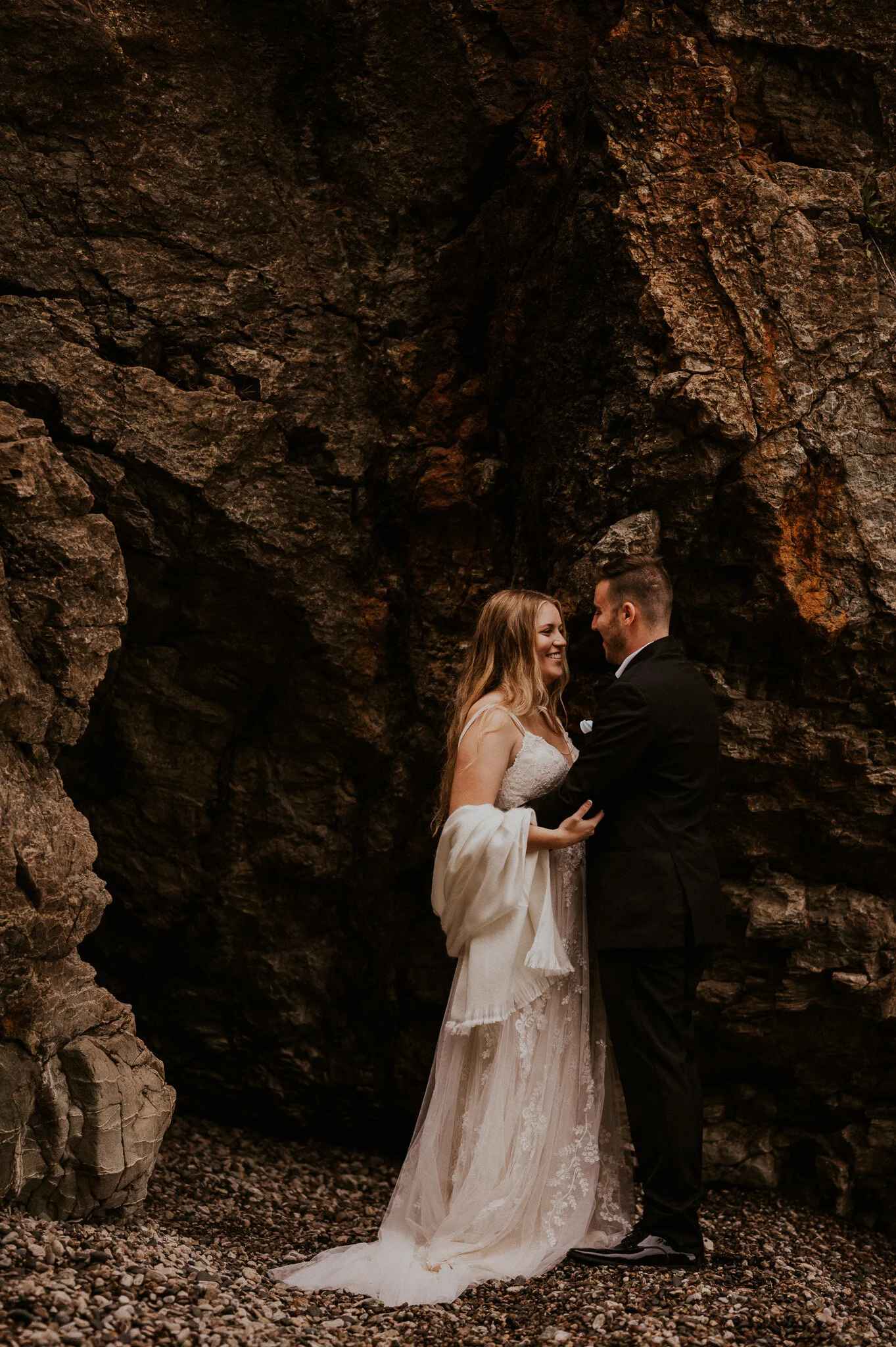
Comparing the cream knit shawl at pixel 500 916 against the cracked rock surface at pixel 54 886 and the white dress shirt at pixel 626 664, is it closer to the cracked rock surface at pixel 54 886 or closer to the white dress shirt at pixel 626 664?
the white dress shirt at pixel 626 664

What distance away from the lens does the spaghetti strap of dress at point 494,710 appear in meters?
5.36

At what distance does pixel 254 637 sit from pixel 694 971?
9.84 feet

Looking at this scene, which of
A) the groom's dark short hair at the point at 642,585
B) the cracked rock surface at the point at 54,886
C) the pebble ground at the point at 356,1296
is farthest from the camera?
the groom's dark short hair at the point at 642,585

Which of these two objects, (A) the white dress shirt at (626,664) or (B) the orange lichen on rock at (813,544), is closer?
(A) the white dress shirt at (626,664)

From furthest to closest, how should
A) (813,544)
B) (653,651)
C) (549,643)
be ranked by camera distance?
(813,544), (549,643), (653,651)

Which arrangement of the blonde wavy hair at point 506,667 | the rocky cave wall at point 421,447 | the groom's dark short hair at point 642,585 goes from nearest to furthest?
the groom's dark short hair at point 642,585, the blonde wavy hair at point 506,667, the rocky cave wall at point 421,447

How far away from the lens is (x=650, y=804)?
5062 millimetres

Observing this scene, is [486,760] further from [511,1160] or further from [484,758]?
[511,1160]

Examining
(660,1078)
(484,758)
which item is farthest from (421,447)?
(660,1078)

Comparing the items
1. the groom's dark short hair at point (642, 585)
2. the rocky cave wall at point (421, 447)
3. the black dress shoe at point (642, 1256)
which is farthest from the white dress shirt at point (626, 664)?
the black dress shoe at point (642, 1256)

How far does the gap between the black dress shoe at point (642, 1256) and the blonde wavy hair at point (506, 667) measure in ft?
6.77

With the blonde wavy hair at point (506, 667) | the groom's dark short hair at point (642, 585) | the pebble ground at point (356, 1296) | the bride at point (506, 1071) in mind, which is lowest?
the pebble ground at point (356, 1296)

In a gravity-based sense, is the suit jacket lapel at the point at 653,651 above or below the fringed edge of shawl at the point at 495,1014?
above

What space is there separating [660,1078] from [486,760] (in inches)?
60.6
